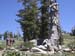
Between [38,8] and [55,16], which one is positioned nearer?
[55,16]

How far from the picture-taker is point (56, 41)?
99.9ft

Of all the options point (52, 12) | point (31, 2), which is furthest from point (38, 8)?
point (52, 12)

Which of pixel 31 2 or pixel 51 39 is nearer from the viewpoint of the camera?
pixel 51 39

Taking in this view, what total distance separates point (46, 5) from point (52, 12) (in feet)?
60.8

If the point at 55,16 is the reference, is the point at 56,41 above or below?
below

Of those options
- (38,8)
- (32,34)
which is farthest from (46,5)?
(32,34)

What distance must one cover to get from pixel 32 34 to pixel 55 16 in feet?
68.9

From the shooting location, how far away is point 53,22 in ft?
100

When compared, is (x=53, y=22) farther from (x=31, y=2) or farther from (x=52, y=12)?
(x=31, y=2)

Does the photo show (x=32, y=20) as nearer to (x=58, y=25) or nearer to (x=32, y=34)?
(x=32, y=34)

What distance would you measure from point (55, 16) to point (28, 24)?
19.0 m

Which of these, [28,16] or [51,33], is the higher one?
[28,16]

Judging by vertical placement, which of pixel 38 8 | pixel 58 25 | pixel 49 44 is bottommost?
pixel 49 44

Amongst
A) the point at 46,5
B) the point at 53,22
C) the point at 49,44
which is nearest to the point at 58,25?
the point at 53,22
